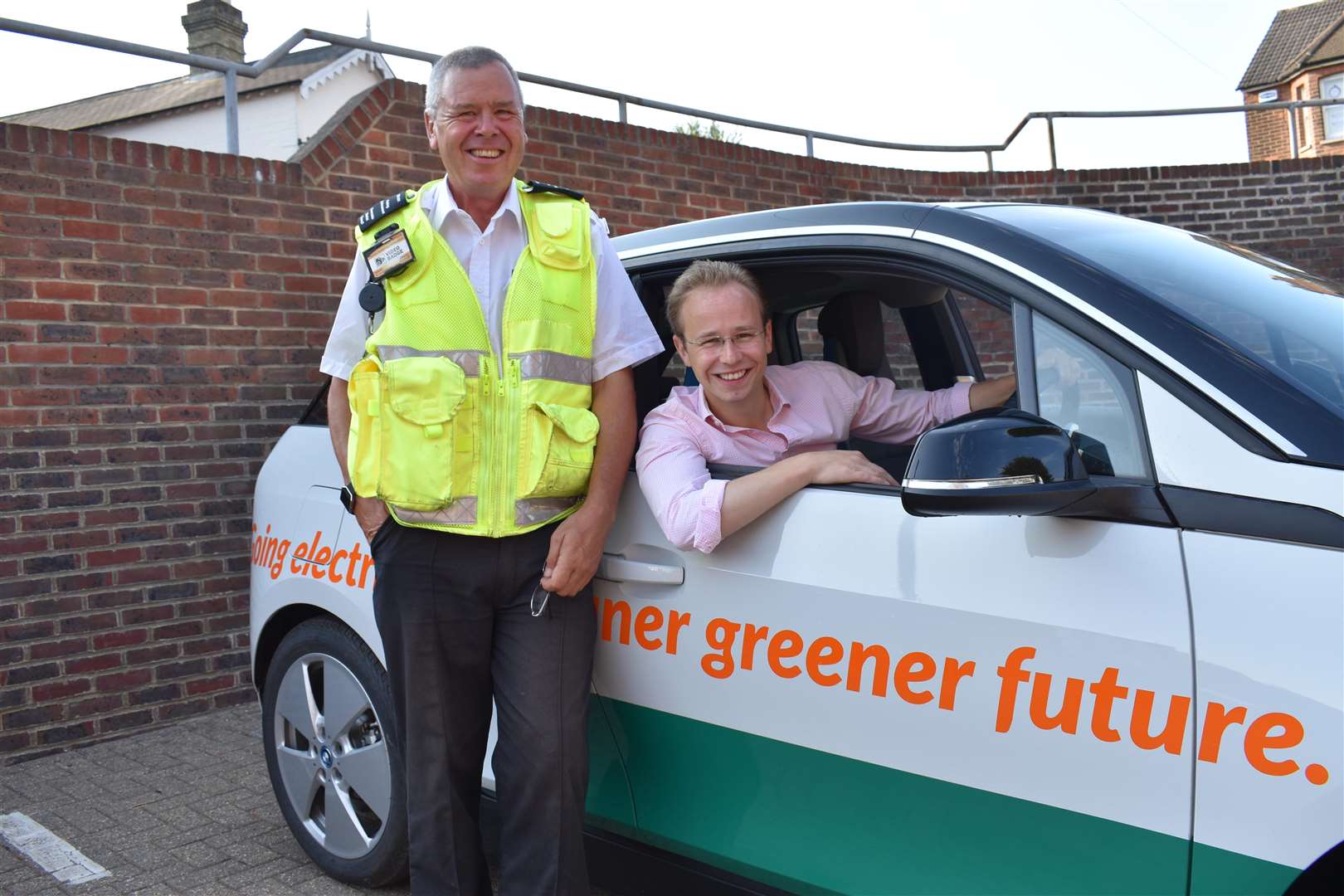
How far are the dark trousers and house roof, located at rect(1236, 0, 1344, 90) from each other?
54.8 metres

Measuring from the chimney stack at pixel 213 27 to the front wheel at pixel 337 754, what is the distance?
100ft

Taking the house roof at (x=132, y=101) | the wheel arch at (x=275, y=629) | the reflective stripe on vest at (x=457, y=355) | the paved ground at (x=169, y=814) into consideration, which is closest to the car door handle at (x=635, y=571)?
the reflective stripe on vest at (x=457, y=355)

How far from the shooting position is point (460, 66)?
2498 millimetres

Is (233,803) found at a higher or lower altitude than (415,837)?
lower

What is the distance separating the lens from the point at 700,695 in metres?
2.27

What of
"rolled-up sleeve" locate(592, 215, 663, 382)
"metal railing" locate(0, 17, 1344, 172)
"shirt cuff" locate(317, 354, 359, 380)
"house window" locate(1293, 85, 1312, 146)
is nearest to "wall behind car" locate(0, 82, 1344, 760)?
"metal railing" locate(0, 17, 1344, 172)

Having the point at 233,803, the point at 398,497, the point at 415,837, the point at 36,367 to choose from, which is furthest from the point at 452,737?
the point at 36,367

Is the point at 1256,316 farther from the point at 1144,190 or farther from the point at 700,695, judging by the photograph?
the point at 1144,190

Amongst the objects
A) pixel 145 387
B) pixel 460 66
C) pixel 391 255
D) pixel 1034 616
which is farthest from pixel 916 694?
pixel 145 387

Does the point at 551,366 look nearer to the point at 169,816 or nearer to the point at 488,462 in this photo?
the point at 488,462

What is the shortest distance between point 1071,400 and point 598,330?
39.7 inches

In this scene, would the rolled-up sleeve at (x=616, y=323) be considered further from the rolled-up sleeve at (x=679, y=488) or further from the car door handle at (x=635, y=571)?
the car door handle at (x=635, y=571)

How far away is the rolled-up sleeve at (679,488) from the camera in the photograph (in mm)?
2221

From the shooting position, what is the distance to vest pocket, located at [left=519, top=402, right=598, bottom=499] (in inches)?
93.3
